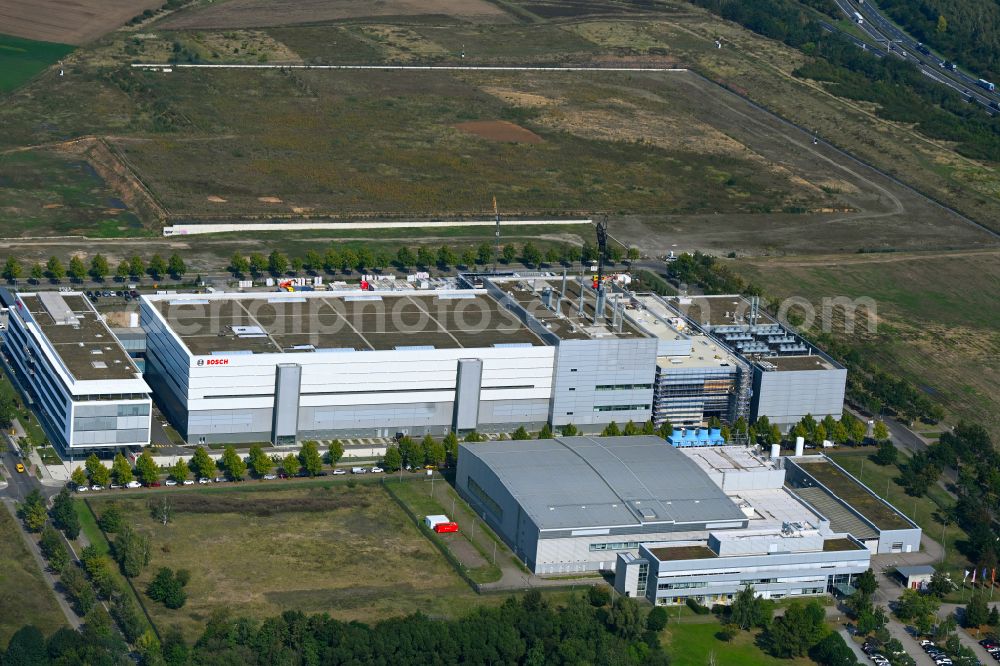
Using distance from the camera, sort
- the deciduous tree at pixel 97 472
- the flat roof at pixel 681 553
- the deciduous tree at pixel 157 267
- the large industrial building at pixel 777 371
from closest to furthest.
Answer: the flat roof at pixel 681 553
the deciduous tree at pixel 97 472
the large industrial building at pixel 777 371
the deciduous tree at pixel 157 267

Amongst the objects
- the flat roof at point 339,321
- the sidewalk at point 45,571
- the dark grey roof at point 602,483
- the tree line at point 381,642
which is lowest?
the sidewalk at point 45,571

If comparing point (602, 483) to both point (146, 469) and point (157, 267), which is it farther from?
point (157, 267)

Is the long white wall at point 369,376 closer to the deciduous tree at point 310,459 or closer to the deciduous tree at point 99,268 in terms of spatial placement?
the deciduous tree at point 310,459

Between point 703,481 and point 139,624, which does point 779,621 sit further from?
point 139,624

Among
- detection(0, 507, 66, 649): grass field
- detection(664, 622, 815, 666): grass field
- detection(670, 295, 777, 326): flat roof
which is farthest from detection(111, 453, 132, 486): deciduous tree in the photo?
detection(670, 295, 777, 326): flat roof

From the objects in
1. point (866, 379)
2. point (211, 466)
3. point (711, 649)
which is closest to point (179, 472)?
point (211, 466)

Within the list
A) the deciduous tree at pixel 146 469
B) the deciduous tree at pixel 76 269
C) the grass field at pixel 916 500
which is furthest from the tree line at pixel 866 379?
the deciduous tree at pixel 76 269
